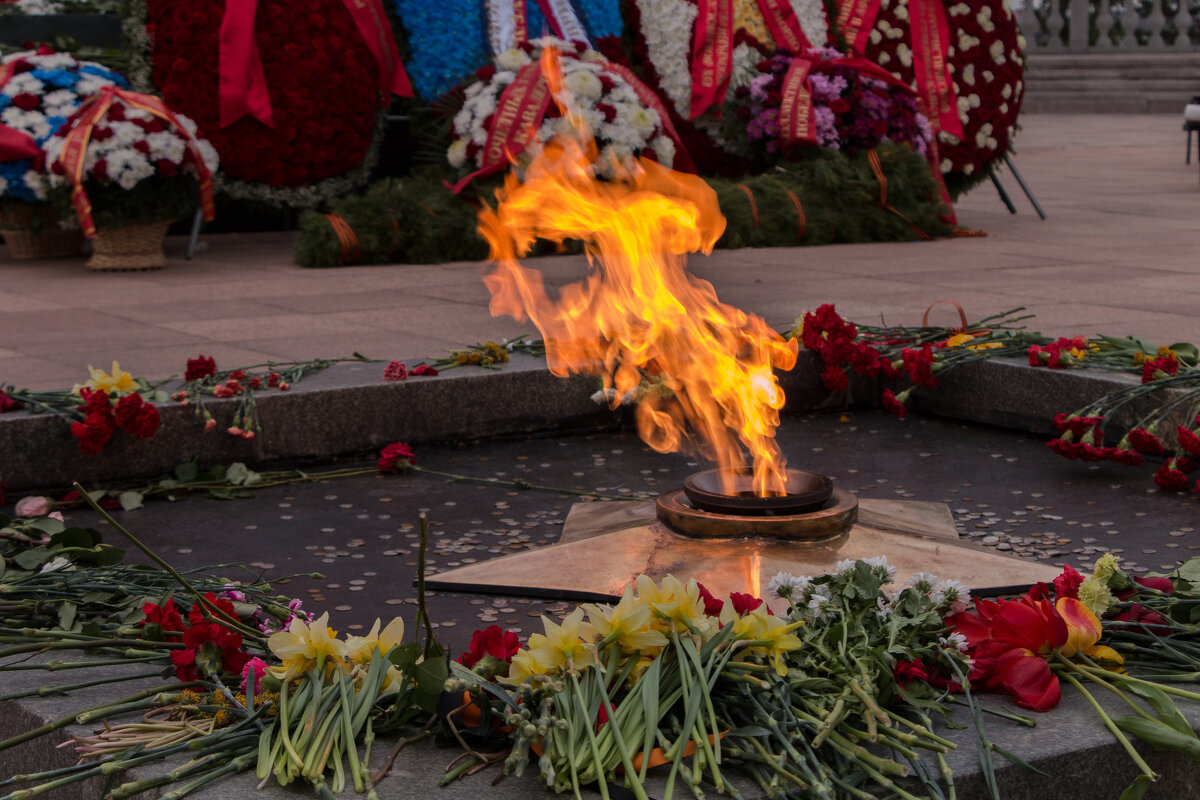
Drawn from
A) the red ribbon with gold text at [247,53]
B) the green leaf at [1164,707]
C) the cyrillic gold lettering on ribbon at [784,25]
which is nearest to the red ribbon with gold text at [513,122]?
the red ribbon with gold text at [247,53]

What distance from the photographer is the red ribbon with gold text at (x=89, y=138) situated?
716cm

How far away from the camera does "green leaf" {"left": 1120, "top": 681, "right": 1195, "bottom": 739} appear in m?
1.79

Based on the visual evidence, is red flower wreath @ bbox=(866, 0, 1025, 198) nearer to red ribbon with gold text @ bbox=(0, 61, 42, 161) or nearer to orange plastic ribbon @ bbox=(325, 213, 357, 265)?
orange plastic ribbon @ bbox=(325, 213, 357, 265)

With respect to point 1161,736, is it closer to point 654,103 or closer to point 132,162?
point 132,162

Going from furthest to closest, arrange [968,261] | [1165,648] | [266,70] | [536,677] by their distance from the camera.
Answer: [266,70] < [968,261] < [1165,648] < [536,677]

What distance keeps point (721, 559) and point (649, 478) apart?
3.01 feet

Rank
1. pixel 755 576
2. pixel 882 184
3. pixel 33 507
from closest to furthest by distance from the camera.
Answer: pixel 755 576 < pixel 33 507 < pixel 882 184

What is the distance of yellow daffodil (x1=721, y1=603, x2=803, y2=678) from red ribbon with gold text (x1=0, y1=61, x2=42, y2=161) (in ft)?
20.9

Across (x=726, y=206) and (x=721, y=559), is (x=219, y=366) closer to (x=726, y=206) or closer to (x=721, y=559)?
(x=721, y=559)

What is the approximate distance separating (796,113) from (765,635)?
22.6ft

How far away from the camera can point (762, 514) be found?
2.83 meters

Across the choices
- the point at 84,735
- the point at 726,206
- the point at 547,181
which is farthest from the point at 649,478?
the point at 726,206

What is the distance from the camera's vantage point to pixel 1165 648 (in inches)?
80.3

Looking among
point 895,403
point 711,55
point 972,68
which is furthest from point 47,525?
point 972,68
